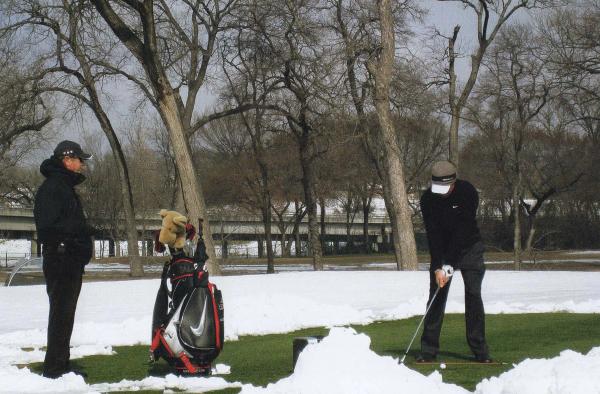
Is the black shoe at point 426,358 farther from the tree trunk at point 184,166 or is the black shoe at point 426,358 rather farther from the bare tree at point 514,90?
the bare tree at point 514,90

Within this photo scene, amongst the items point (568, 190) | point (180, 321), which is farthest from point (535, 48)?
point (180, 321)

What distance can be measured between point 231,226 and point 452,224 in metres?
77.5

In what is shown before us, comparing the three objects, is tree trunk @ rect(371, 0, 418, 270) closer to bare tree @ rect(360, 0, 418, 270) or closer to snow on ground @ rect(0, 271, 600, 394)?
bare tree @ rect(360, 0, 418, 270)

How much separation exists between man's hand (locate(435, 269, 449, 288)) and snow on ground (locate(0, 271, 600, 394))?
1.89 m

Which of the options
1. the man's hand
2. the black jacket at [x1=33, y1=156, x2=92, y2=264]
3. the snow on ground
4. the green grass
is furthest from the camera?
the man's hand

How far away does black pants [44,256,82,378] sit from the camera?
26.9 ft

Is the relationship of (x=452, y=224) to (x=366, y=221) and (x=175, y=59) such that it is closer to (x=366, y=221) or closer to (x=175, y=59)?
(x=175, y=59)

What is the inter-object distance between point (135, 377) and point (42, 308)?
8.00 meters

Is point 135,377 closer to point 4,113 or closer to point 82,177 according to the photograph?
point 82,177

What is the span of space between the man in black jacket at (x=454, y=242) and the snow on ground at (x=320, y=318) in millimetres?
1901

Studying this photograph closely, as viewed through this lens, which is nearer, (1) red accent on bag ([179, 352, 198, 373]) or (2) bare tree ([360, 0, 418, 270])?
(1) red accent on bag ([179, 352, 198, 373])

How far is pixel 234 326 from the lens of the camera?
499 inches

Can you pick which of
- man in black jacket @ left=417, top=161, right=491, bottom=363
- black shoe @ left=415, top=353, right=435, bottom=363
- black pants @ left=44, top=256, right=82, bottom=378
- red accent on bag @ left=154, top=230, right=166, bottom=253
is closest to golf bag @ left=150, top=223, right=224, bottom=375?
red accent on bag @ left=154, top=230, right=166, bottom=253

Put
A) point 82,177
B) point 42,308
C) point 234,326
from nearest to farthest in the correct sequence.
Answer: point 82,177 < point 234,326 < point 42,308
